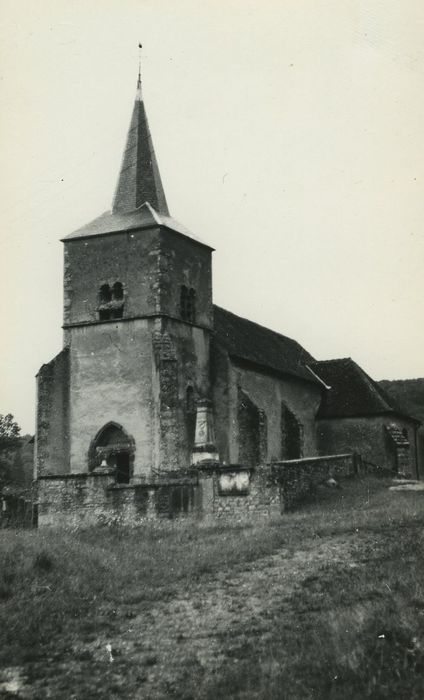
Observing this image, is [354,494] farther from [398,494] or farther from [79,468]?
[79,468]

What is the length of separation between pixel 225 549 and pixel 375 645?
756 cm

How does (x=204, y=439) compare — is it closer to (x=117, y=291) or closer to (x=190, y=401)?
(x=190, y=401)

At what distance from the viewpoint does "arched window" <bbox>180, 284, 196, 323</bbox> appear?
1324 inches

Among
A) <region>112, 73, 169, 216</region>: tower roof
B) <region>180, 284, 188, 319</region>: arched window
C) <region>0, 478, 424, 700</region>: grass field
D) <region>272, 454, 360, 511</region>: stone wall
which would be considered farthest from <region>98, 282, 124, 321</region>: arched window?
<region>0, 478, 424, 700</region>: grass field

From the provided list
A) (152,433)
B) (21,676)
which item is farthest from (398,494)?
(21,676)

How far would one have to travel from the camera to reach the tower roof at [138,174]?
3488 centimetres

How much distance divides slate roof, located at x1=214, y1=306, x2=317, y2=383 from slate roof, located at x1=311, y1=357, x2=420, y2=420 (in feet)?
4.28

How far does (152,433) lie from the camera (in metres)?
30.6

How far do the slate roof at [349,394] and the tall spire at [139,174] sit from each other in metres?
12.9

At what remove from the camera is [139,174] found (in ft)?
116

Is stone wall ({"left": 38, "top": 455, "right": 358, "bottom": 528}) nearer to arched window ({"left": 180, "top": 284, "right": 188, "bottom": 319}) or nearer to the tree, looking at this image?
arched window ({"left": 180, "top": 284, "right": 188, "bottom": 319})

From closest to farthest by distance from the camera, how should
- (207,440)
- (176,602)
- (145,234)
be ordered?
(176,602), (207,440), (145,234)

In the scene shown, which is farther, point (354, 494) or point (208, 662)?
point (354, 494)

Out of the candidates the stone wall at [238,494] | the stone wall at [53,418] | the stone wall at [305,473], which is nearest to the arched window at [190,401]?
the stone wall at [53,418]
